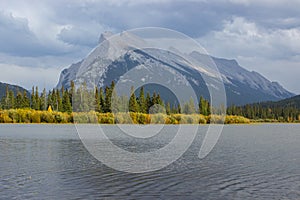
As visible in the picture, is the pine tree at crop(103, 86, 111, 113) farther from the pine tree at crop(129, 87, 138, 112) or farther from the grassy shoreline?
the grassy shoreline

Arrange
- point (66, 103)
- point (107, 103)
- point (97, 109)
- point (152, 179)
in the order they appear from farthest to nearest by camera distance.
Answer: point (66, 103) → point (107, 103) → point (97, 109) → point (152, 179)

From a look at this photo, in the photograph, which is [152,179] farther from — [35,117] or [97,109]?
[97,109]

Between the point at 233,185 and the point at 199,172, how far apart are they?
4.59 metres

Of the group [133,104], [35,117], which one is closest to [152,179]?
[35,117]

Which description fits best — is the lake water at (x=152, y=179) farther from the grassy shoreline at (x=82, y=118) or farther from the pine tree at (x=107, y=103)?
the pine tree at (x=107, y=103)

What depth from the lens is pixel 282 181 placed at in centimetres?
2470

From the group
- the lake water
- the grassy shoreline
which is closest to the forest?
the grassy shoreline

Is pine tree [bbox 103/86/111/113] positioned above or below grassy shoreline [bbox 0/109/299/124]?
above

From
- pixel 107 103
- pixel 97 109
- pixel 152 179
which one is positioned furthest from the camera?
pixel 107 103

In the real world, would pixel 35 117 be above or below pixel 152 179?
above

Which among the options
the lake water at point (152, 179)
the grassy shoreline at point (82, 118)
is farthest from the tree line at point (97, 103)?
the lake water at point (152, 179)

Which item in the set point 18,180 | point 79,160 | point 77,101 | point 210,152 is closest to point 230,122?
point 77,101

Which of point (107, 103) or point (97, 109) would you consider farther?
point (107, 103)

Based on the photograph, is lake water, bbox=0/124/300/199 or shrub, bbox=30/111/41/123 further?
shrub, bbox=30/111/41/123
